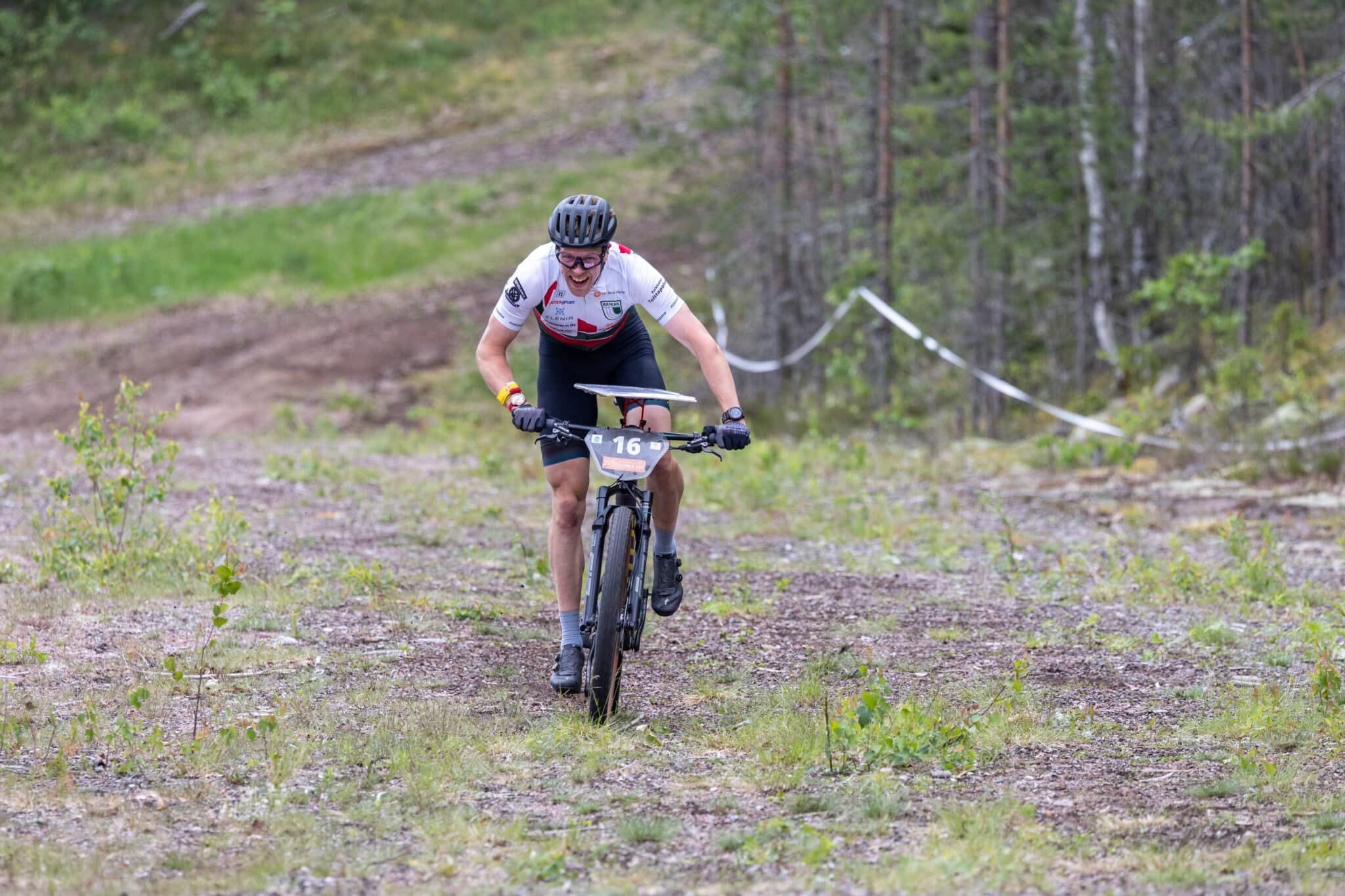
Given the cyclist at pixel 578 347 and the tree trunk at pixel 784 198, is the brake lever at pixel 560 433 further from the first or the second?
the tree trunk at pixel 784 198

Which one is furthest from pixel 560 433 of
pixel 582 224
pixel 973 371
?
pixel 973 371

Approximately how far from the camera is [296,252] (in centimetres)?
2719

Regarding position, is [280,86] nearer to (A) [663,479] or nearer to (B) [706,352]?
(A) [663,479]

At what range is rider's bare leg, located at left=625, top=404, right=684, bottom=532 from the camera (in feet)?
20.9

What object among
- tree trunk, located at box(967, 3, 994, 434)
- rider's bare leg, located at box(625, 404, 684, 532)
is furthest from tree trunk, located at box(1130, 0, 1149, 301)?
rider's bare leg, located at box(625, 404, 684, 532)

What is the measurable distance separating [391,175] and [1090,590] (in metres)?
25.8

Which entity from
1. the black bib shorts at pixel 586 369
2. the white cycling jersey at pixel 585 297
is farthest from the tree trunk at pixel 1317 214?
the white cycling jersey at pixel 585 297

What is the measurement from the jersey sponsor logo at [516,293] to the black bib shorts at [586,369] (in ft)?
1.12

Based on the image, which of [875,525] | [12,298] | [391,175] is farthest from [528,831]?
[391,175]

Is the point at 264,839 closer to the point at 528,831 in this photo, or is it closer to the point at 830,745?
the point at 528,831

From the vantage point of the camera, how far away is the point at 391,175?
32250mm

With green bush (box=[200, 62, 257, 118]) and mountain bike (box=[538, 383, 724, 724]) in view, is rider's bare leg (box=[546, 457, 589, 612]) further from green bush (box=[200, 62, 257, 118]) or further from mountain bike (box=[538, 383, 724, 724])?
green bush (box=[200, 62, 257, 118])

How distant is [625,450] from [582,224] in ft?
3.19

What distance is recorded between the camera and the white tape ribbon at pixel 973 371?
1299cm
